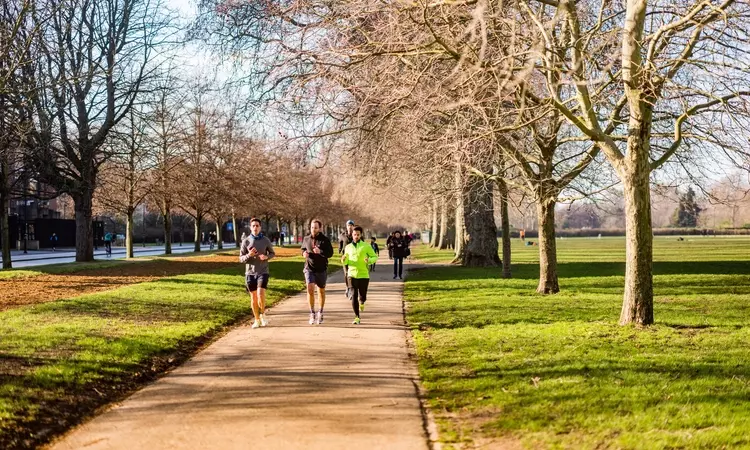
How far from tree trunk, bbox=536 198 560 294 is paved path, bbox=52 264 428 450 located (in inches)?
282

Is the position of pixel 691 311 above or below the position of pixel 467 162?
below

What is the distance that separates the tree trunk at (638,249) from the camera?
10.2 m

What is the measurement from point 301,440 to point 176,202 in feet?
116

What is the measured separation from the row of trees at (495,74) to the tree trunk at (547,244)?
2185 millimetres

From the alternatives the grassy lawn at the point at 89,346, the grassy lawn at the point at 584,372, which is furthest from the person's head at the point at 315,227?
the grassy lawn at the point at 584,372

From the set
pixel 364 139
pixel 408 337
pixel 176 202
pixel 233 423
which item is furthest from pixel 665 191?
pixel 176 202

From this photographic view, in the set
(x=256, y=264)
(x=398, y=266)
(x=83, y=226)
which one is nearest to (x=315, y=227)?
(x=256, y=264)

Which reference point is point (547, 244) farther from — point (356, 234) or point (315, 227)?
point (315, 227)

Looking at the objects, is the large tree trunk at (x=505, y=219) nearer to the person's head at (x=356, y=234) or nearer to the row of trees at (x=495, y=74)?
the row of trees at (x=495, y=74)

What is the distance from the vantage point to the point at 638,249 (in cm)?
1026

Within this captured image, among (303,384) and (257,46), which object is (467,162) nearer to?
(257,46)

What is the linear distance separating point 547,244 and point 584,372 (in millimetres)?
9472

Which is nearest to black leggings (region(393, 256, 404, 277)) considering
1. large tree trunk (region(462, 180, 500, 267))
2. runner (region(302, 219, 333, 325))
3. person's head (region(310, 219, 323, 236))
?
large tree trunk (region(462, 180, 500, 267))

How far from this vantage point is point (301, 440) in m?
5.14
